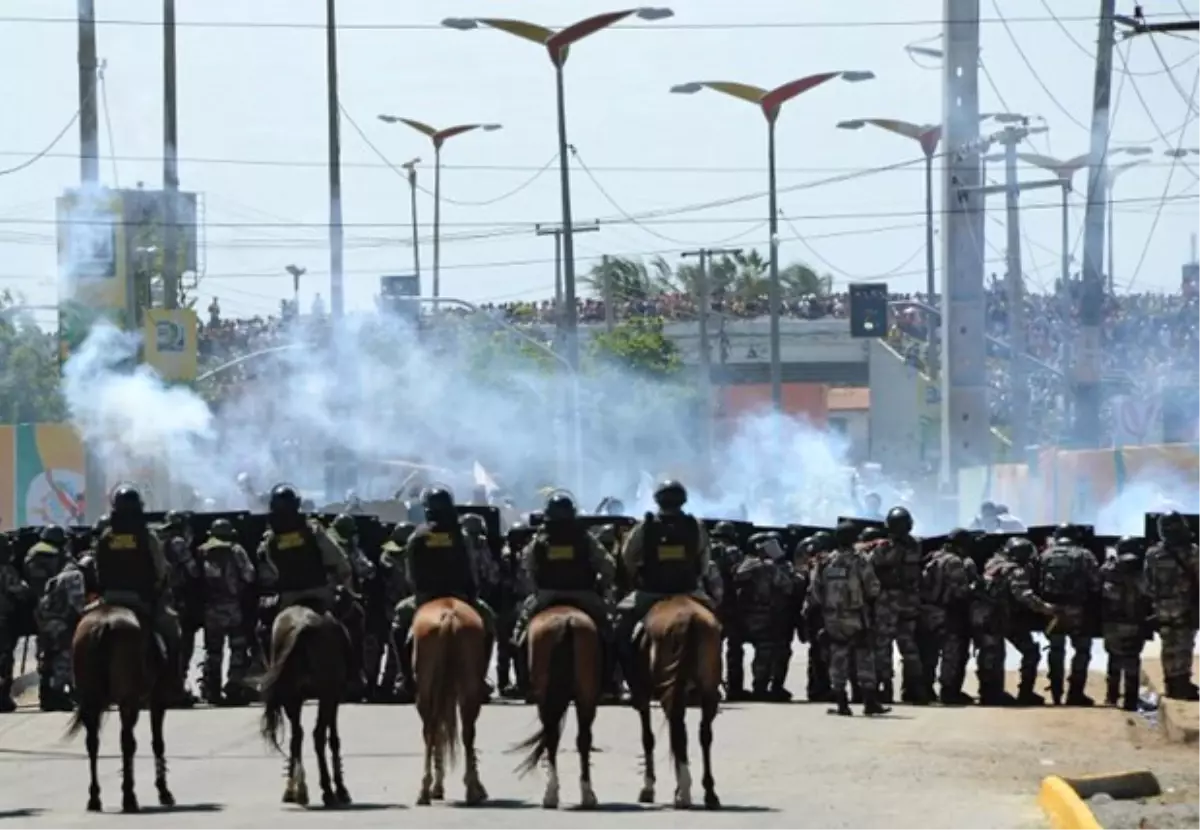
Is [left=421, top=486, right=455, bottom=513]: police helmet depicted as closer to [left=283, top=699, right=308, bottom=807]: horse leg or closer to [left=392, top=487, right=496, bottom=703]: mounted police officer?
[left=392, top=487, right=496, bottom=703]: mounted police officer

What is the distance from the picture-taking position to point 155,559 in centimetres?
1712

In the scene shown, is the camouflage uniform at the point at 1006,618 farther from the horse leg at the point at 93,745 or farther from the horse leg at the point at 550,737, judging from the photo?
the horse leg at the point at 93,745

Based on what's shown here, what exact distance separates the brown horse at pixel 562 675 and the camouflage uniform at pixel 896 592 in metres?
8.81

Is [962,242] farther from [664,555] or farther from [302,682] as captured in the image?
[302,682]

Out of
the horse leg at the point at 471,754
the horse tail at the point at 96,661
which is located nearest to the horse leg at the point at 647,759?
the horse leg at the point at 471,754

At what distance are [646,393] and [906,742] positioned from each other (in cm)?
5929

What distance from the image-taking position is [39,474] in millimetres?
58594

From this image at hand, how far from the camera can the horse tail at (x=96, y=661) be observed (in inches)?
650

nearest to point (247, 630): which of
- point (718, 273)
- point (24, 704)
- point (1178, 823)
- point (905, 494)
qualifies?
point (24, 704)

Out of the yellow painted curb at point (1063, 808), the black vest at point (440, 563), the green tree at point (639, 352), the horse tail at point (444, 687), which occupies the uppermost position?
the green tree at point (639, 352)

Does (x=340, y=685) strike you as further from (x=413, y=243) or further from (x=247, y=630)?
(x=413, y=243)

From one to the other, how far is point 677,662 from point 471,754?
1.42 metres

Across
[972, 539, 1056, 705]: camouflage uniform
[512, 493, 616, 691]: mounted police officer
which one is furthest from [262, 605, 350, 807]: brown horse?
[972, 539, 1056, 705]: camouflage uniform

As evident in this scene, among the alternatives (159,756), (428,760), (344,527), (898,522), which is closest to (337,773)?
(428,760)
